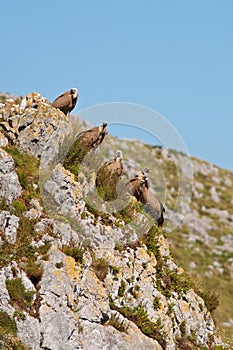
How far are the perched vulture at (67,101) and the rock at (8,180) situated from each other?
4648 mm

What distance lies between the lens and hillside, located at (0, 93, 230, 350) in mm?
16812

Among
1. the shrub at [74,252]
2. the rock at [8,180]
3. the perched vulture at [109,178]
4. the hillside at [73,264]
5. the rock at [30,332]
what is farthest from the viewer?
the perched vulture at [109,178]

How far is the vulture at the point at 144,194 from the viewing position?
76.7 feet

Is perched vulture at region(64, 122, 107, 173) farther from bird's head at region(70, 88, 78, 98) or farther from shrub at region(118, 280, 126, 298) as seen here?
shrub at region(118, 280, 126, 298)

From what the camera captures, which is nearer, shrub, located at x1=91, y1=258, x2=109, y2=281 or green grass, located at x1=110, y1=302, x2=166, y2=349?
green grass, located at x1=110, y1=302, x2=166, y2=349

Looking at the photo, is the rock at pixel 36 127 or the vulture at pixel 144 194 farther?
the vulture at pixel 144 194

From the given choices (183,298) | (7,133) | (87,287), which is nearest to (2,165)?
(7,133)

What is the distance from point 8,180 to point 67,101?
560 centimetres

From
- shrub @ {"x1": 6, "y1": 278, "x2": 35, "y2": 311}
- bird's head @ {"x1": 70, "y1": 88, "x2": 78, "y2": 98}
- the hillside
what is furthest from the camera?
bird's head @ {"x1": 70, "y1": 88, "x2": 78, "y2": 98}

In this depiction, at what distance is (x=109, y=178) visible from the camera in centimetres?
2259

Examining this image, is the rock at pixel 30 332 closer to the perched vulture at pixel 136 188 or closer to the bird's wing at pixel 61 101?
the perched vulture at pixel 136 188

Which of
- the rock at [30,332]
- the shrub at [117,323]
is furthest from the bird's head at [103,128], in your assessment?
the rock at [30,332]

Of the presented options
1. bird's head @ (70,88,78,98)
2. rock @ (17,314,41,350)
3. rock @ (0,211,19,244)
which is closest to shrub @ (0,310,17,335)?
rock @ (17,314,41,350)

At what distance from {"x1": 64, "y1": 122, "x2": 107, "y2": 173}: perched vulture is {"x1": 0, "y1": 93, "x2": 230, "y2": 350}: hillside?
30cm
